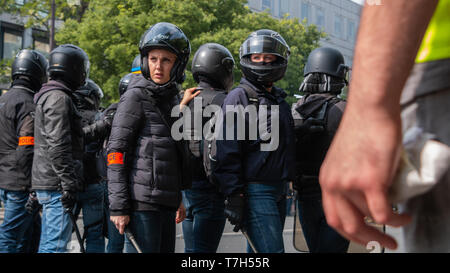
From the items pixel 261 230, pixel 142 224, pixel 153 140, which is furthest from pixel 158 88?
pixel 261 230

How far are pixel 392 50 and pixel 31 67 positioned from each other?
17.3ft

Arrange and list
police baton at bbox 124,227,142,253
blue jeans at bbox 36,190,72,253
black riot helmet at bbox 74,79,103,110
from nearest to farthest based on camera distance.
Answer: police baton at bbox 124,227,142,253 → blue jeans at bbox 36,190,72,253 → black riot helmet at bbox 74,79,103,110

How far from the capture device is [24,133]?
16.2 feet

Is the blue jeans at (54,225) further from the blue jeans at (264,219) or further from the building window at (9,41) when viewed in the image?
the building window at (9,41)

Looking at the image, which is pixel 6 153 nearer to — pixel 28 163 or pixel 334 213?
pixel 28 163

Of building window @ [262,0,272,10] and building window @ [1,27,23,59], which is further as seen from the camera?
building window @ [1,27,23,59]

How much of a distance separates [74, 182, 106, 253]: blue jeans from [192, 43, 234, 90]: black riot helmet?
5.30 feet

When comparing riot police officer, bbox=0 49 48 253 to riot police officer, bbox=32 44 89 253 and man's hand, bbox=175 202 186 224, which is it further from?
man's hand, bbox=175 202 186 224

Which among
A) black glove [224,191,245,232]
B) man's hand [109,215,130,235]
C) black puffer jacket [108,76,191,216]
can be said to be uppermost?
black puffer jacket [108,76,191,216]

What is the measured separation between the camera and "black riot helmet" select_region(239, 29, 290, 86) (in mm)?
3914

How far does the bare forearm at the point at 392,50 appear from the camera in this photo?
0.79 m

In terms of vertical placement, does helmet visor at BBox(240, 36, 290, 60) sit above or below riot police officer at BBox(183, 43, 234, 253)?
above

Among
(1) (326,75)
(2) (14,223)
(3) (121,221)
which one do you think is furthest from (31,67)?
(1) (326,75)

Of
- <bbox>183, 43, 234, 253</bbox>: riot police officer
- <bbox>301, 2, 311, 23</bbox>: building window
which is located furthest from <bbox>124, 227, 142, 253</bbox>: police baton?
<bbox>301, 2, 311, 23</bbox>: building window
